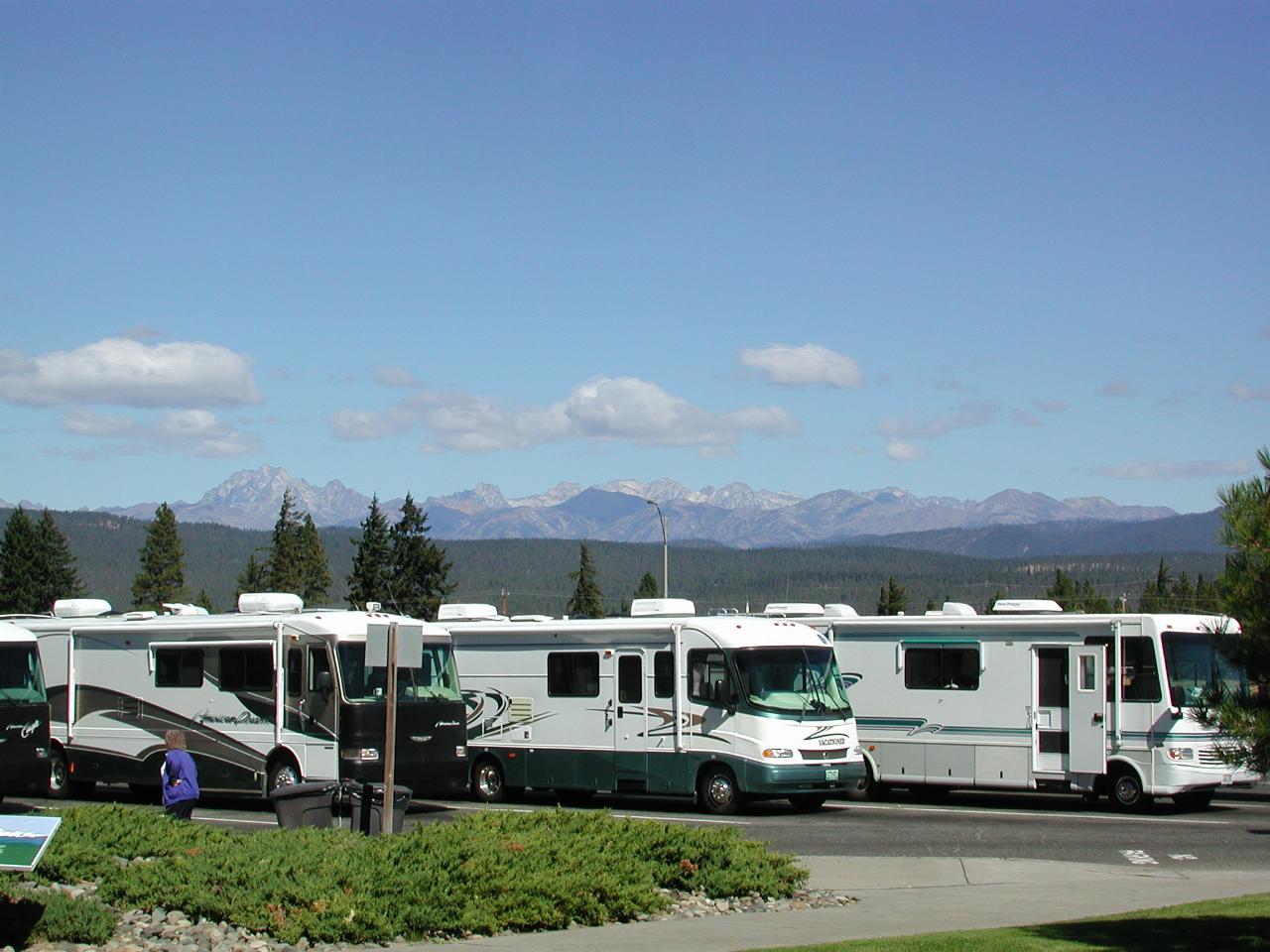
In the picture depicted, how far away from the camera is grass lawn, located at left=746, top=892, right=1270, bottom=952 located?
41.0 ft

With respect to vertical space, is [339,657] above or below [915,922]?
above

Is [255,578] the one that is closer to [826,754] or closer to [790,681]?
[790,681]

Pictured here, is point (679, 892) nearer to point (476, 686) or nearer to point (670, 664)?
point (670, 664)

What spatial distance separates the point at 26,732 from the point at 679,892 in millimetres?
13220

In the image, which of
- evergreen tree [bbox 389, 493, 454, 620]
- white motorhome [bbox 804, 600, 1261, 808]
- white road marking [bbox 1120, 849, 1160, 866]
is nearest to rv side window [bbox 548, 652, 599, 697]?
white motorhome [bbox 804, 600, 1261, 808]

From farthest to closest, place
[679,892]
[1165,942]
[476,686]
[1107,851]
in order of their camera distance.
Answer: [476,686] → [1107,851] → [679,892] → [1165,942]

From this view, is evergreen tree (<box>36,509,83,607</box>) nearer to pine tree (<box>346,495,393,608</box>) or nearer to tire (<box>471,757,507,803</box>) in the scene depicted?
pine tree (<box>346,495,393,608</box>)

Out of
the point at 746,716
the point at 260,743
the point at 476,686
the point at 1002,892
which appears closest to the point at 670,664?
the point at 746,716

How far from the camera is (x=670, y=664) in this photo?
84.1ft

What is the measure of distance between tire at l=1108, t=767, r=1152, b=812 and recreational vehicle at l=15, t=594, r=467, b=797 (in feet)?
32.7

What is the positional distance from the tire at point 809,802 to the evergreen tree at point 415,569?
67.6 metres

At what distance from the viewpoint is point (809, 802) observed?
26.5 metres

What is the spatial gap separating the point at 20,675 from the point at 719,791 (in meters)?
10.9

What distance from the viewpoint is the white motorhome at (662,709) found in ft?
80.9
